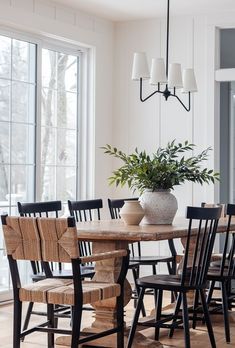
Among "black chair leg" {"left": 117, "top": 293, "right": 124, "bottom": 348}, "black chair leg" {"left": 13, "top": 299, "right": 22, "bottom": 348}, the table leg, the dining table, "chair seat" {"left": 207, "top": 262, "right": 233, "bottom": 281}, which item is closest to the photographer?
"black chair leg" {"left": 13, "top": 299, "right": 22, "bottom": 348}

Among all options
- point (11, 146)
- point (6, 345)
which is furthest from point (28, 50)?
point (6, 345)

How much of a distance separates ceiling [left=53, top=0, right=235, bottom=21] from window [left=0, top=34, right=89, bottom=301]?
1.50 feet

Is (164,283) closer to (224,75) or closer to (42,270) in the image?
(42,270)

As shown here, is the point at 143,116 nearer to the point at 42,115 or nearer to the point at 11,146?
the point at 42,115

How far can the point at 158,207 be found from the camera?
15.5 ft

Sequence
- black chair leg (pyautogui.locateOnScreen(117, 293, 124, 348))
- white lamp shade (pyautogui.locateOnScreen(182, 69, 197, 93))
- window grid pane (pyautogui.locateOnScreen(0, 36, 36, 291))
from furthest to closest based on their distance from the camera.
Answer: window grid pane (pyautogui.locateOnScreen(0, 36, 36, 291)) < white lamp shade (pyautogui.locateOnScreen(182, 69, 197, 93)) < black chair leg (pyautogui.locateOnScreen(117, 293, 124, 348))

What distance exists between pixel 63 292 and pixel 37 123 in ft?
9.40

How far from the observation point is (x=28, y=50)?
627 centimetres

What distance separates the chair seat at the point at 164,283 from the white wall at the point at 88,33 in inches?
105

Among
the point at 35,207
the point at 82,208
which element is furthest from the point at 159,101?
the point at 35,207

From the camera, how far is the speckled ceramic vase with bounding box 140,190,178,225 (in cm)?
471

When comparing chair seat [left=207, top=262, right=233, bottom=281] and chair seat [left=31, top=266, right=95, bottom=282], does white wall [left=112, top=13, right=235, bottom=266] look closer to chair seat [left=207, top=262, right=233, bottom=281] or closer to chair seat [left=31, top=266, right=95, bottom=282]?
chair seat [left=207, top=262, right=233, bottom=281]

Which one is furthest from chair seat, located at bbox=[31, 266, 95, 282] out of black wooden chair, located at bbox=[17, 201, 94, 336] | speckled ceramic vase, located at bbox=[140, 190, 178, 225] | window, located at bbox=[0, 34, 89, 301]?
window, located at bbox=[0, 34, 89, 301]

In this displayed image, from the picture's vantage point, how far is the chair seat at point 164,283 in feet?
13.7
